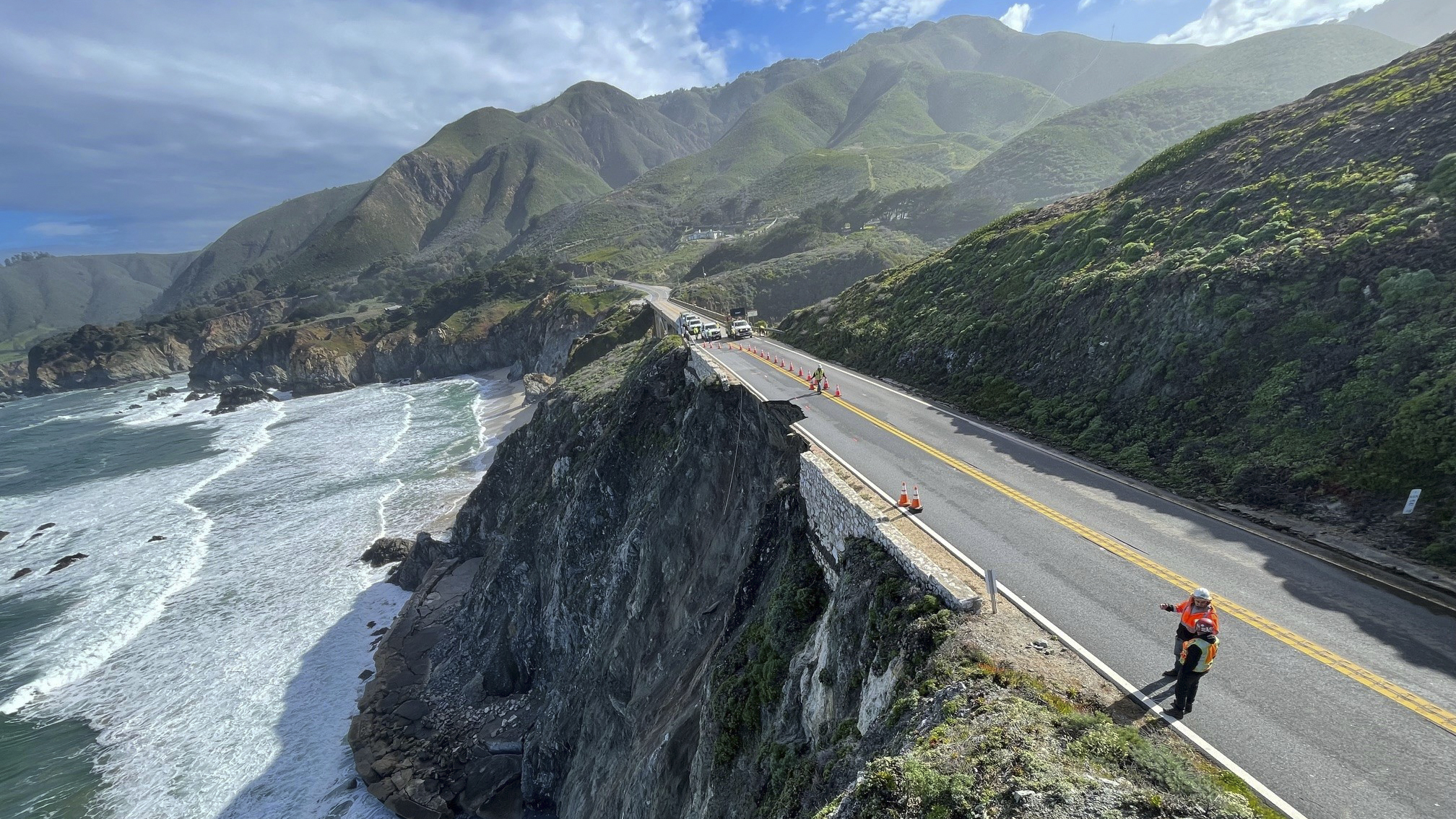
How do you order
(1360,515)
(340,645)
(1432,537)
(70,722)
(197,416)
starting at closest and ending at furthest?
1. (1432,537)
2. (1360,515)
3. (70,722)
4. (340,645)
5. (197,416)

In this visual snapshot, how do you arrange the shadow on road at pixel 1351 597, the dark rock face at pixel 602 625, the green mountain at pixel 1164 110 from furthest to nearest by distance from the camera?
the green mountain at pixel 1164 110 → the dark rock face at pixel 602 625 → the shadow on road at pixel 1351 597

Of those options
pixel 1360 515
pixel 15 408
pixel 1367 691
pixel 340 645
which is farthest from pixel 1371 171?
pixel 15 408

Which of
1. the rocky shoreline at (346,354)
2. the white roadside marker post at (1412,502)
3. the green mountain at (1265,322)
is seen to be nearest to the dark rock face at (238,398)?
the rocky shoreline at (346,354)

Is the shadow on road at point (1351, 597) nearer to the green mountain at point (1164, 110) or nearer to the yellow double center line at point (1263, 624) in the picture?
the yellow double center line at point (1263, 624)

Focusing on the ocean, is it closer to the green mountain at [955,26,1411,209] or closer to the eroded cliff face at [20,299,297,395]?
the eroded cliff face at [20,299,297,395]

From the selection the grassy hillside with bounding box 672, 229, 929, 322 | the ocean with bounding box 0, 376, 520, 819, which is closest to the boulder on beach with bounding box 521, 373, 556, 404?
the ocean with bounding box 0, 376, 520, 819

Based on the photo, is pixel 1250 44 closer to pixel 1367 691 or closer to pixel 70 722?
pixel 1367 691
